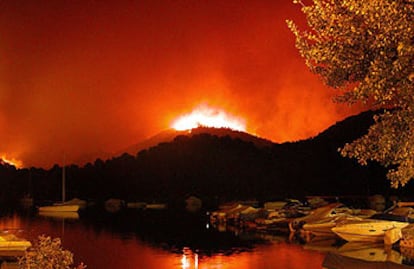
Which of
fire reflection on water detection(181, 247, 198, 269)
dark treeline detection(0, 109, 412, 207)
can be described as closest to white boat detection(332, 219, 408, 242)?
fire reflection on water detection(181, 247, 198, 269)

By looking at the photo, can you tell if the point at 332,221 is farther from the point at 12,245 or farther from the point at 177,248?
the point at 12,245

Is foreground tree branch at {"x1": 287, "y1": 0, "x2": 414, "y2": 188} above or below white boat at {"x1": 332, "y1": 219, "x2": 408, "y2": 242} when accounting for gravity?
above

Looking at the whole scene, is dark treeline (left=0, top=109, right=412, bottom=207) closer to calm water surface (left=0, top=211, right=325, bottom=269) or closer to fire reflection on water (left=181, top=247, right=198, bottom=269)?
calm water surface (left=0, top=211, right=325, bottom=269)

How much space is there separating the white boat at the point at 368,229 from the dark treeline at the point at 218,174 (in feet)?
248

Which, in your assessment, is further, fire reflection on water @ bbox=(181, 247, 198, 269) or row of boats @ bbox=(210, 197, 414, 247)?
row of boats @ bbox=(210, 197, 414, 247)

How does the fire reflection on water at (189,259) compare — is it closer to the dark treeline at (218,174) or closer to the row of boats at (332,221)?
the row of boats at (332,221)

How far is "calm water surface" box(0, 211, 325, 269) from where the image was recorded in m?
43.6

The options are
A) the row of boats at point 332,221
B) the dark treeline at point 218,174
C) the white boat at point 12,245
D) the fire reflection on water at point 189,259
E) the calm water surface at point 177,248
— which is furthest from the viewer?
the dark treeline at point 218,174

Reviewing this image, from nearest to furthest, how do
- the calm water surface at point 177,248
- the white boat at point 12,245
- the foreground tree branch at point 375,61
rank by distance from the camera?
1. the foreground tree branch at point 375,61
2. the white boat at point 12,245
3. the calm water surface at point 177,248

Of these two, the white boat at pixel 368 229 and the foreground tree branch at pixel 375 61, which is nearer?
the foreground tree branch at pixel 375 61

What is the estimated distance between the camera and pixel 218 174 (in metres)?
161

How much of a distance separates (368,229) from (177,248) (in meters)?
18.4

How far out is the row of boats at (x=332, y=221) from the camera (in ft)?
151

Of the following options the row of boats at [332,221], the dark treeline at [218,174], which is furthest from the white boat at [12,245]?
the dark treeline at [218,174]
